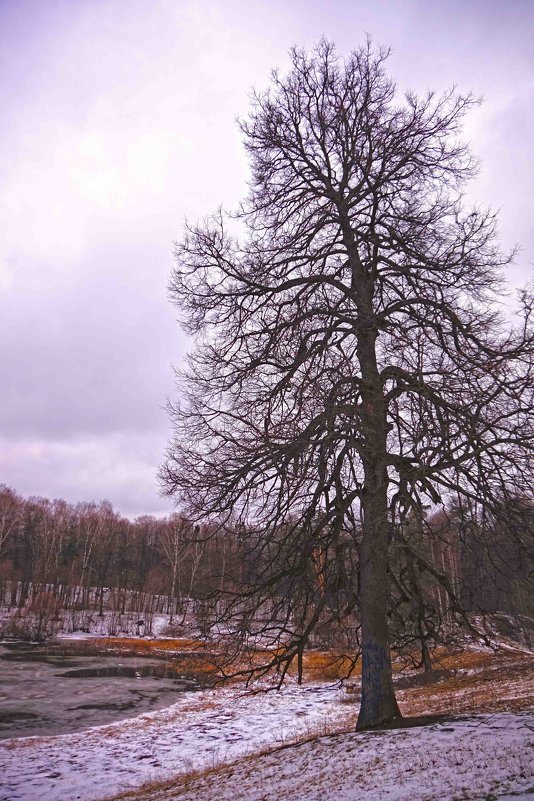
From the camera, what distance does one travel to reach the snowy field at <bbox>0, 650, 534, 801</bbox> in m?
4.77

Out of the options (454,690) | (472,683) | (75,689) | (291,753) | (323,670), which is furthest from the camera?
(323,670)

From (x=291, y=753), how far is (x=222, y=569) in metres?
2.96

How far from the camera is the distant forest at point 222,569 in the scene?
294 inches

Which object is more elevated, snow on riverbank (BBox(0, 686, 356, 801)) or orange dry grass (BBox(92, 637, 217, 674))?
snow on riverbank (BBox(0, 686, 356, 801))

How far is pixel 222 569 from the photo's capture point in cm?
913

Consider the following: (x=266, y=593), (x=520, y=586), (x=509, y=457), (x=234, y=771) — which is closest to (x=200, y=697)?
(x=234, y=771)

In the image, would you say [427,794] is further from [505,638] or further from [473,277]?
[505,638]

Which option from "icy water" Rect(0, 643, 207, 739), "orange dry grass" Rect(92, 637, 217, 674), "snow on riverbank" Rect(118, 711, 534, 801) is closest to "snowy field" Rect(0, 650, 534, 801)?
"snow on riverbank" Rect(118, 711, 534, 801)

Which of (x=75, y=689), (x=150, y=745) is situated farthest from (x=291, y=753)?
(x=75, y=689)

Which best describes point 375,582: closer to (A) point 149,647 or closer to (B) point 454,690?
(B) point 454,690

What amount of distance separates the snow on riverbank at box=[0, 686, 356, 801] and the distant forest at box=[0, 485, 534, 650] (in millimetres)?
1983

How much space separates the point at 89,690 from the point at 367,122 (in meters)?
21.3

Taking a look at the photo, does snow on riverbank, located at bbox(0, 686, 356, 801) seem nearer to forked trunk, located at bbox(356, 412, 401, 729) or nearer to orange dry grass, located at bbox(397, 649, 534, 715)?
forked trunk, located at bbox(356, 412, 401, 729)

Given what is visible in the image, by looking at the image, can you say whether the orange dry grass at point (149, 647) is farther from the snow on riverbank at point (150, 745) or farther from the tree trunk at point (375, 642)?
the tree trunk at point (375, 642)
